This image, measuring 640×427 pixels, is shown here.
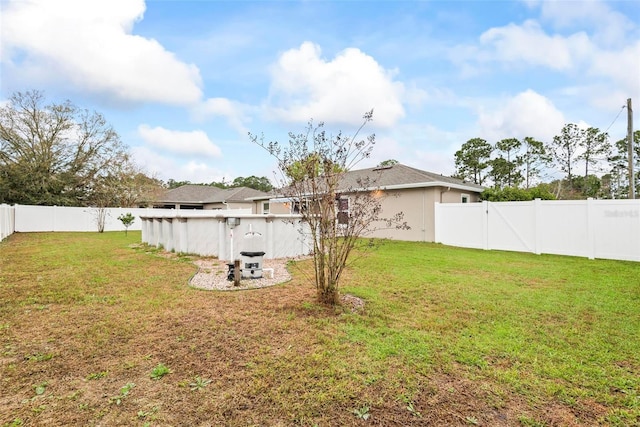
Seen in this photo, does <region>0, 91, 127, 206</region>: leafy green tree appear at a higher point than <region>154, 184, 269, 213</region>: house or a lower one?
higher

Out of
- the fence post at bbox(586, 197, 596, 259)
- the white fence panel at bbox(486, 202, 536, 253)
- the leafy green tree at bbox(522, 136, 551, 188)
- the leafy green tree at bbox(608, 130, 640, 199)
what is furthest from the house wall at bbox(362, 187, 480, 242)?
the leafy green tree at bbox(608, 130, 640, 199)

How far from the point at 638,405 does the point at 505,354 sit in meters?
1.00

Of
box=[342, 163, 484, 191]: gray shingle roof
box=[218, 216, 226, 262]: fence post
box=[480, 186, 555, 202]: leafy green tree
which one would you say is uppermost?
box=[342, 163, 484, 191]: gray shingle roof

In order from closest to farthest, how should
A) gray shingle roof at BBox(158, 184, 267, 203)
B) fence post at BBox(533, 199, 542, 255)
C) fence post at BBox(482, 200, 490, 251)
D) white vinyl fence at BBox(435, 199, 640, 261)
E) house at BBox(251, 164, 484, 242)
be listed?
white vinyl fence at BBox(435, 199, 640, 261), fence post at BBox(533, 199, 542, 255), fence post at BBox(482, 200, 490, 251), house at BBox(251, 164, 484, 242), gray shingle roof at BBox(158, 184, 267, 203)

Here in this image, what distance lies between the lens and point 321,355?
10.7ft

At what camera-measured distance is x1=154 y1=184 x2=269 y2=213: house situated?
1134 inches

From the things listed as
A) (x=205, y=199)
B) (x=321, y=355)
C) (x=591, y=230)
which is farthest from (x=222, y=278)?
(x=205, y=199)

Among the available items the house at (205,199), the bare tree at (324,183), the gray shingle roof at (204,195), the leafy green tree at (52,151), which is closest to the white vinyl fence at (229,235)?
the bare tree at (324,183)

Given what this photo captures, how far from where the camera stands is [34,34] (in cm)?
954

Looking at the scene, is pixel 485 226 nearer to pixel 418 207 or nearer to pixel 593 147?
pixel 418 207

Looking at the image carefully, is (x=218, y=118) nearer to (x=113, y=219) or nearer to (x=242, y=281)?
(x=242, y=281)

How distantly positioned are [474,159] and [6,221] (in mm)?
36950

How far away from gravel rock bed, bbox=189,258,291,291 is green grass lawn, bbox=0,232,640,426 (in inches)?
16.8

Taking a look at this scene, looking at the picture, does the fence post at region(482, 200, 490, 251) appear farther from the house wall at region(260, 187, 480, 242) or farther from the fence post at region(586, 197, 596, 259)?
the fence post at region(586, 197, 596, 259)
